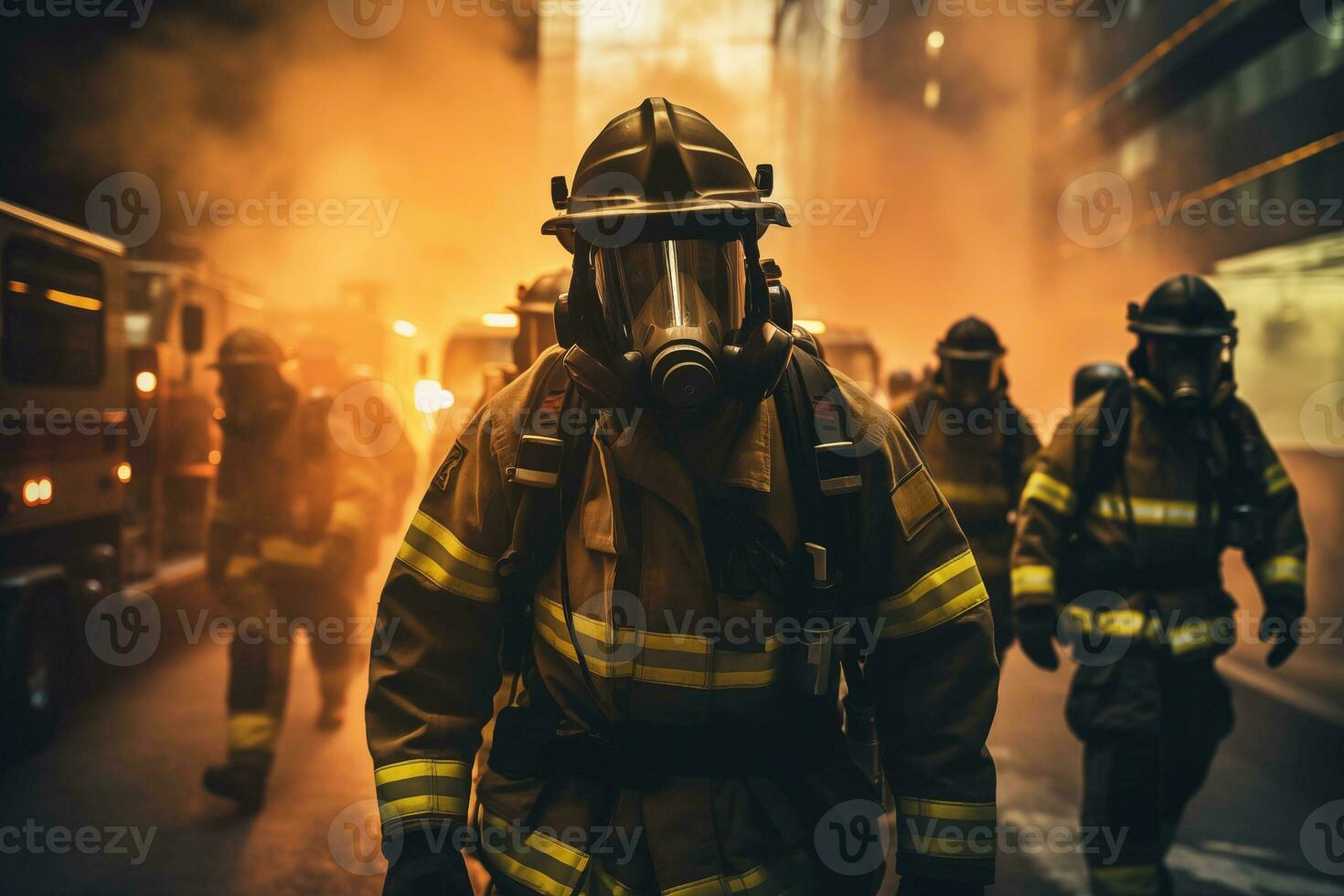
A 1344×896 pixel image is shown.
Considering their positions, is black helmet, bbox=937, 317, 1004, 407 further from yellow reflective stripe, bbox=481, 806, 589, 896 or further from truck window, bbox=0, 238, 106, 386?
truck window, bbox=0, 238, 106, 386

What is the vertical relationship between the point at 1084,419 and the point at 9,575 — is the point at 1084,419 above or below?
above

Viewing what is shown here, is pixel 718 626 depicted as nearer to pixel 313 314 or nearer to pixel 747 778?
pixel 747 778

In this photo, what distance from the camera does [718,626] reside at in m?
1.64

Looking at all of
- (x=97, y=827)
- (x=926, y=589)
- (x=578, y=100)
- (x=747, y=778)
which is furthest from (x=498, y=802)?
(x=578, y=100)

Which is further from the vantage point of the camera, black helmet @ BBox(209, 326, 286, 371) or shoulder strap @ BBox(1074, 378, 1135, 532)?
black helmet @ BBox(209, 326, 286, 371)

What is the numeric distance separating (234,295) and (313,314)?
3.65 m

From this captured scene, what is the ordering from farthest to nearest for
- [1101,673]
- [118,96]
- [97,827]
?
[118,96] < [97,827] < [1101,673]
